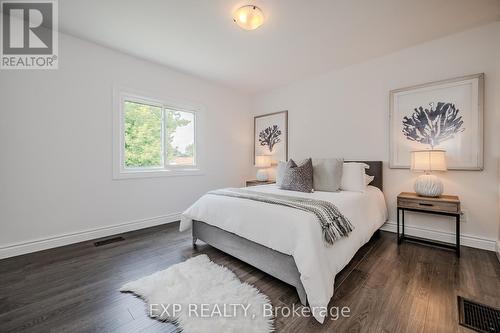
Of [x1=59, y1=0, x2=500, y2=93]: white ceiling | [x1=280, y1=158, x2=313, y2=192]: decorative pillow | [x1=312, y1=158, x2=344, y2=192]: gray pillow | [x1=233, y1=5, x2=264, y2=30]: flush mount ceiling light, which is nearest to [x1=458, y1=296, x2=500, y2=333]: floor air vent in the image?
[x1=312, y1=158, x2=344, y2=192]: gray pillow

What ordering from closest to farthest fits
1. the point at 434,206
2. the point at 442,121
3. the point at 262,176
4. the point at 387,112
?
the point at 434,206 → the point at 442,121 → the point at 387,112 → the point at 262,176

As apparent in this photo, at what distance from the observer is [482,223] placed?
2510mm

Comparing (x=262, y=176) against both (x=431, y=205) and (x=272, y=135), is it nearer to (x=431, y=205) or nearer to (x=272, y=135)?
(x=272, y=135)

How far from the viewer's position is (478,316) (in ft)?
4.75

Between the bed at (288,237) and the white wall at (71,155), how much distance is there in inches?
47.0

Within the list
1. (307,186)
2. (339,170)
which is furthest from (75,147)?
(339,170)

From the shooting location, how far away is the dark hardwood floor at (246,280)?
54.9 inches

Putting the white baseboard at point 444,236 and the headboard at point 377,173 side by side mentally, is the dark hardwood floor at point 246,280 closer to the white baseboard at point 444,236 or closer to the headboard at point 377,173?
the white baseboard at point 444,236

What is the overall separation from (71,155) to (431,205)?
4.46 metres

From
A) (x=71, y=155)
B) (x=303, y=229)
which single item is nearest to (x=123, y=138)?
(x=71, y=155)

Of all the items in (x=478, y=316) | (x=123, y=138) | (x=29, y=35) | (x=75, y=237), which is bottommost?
(x=478, y=316)

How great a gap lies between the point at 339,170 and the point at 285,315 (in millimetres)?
1994

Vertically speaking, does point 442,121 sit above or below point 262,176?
above

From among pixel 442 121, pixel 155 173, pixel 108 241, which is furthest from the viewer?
pixel 155 173
